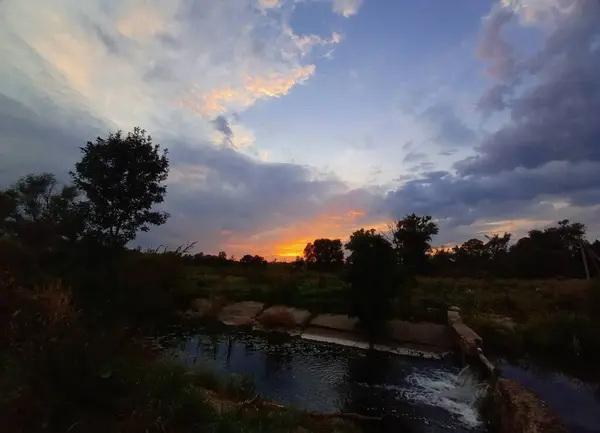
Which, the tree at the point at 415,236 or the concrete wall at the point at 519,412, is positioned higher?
the tree at the point at 415,236

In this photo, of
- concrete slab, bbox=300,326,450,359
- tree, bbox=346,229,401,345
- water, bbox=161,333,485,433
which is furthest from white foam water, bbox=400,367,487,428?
tree, bbox=346,229,401,345

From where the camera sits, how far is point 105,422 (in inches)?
171

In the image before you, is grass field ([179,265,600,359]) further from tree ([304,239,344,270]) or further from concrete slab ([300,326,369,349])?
tree ([304,239,344,270])

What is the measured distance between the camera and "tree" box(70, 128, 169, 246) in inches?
821

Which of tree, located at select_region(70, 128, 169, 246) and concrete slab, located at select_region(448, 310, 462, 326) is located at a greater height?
tree, located at select_region(70, 128, 169, 246)

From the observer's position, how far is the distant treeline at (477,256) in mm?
41125

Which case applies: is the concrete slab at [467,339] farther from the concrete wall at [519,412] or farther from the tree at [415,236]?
the tree at [415,236]

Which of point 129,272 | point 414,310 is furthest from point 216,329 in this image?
point 414,310

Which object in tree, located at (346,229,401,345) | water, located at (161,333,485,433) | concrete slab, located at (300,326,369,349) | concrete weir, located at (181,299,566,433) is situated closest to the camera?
concrete weir, located at (181,299,566,433)

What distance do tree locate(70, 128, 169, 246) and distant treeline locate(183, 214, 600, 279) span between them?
22.8 m

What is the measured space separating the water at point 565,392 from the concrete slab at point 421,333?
308 centimetres

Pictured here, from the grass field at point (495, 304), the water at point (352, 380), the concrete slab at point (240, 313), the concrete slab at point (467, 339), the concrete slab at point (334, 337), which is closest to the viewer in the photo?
the water at point (352, 380)

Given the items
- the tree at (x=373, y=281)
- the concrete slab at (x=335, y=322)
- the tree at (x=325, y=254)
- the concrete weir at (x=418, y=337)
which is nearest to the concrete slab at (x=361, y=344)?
the concrete weir at (x=418, y=337)

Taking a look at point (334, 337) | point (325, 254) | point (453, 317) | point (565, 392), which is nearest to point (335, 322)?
point (334, 337)
